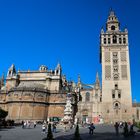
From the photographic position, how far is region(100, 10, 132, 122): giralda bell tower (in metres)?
57.8

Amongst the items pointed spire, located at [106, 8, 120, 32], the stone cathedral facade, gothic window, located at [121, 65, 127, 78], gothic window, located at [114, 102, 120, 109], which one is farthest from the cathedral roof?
pointed spire, located at [106, 8, 120, 32]

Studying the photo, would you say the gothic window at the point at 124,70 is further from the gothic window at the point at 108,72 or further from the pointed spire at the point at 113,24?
the pointed spire at the point at 113,24

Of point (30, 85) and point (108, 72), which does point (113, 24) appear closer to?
point (108, 72)

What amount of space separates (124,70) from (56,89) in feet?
66.2

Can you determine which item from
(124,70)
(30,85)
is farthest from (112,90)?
(30,85)

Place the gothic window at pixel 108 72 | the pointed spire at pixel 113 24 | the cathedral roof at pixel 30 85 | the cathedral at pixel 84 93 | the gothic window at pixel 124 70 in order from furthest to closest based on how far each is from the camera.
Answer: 1. the pointed spire at pixel 113 24
2. the gothic window at pixel 108 72
3. the gothic window at pixel 124 70
4. the cathedral roof at pixel 30 85
5. the cathedral at pixel 84 93

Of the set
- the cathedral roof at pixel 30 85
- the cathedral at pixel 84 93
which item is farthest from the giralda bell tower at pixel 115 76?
the cathedral roof at pixel 30 85

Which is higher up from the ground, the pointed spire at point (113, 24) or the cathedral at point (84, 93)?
the pointed spire at point (113, 24)

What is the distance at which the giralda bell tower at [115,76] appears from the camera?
57.8m

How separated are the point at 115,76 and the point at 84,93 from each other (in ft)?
39.7

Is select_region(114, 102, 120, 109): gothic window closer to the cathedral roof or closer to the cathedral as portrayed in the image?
the cathedral

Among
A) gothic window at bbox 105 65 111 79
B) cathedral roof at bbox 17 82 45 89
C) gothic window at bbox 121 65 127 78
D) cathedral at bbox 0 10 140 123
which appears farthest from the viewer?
gothic window at bbox 105 65 111 79

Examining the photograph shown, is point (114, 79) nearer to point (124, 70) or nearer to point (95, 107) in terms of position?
point (124, 70)

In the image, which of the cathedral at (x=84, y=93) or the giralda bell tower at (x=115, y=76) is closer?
the cathedral at (x=84, y=93)
